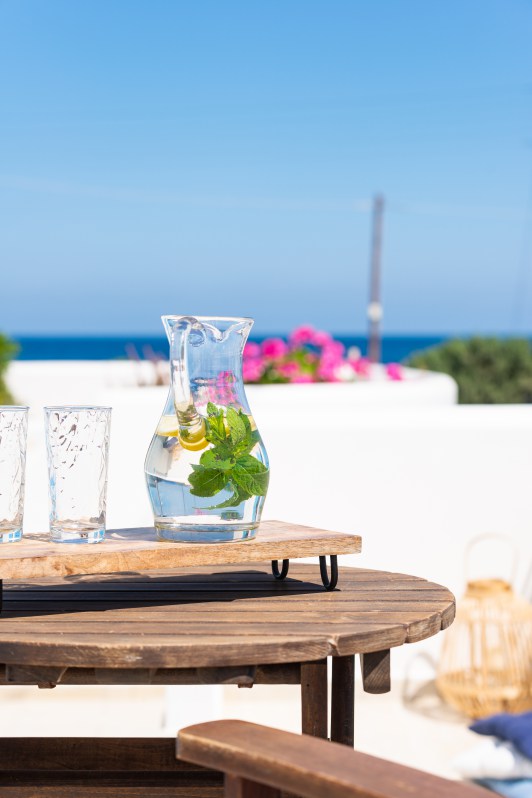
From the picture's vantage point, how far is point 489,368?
1394 cm

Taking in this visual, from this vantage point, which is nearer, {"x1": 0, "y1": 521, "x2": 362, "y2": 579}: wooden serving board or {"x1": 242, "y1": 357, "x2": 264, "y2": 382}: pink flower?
{"x1": 0, "y1": 521, "x2": 362, "y2": 579}: wooden serving board

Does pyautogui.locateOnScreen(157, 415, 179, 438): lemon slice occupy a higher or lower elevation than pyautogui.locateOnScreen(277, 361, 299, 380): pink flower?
higher

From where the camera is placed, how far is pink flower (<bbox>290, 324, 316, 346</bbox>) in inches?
268

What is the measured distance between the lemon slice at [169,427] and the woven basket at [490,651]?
2.11m

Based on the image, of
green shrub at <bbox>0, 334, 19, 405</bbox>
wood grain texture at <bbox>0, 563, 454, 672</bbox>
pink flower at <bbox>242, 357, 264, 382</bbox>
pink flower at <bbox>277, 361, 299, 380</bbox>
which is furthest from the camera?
green shrub at <bbox>0, 334, 19, 405</bbox>

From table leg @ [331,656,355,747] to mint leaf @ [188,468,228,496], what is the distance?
0.29 meters

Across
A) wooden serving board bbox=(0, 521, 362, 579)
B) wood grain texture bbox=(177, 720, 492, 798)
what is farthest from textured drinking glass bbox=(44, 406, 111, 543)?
wood grain texture bbox=(177, 720, 492, 798)

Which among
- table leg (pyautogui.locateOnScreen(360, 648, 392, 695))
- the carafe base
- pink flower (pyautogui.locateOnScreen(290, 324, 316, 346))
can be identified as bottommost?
table leg (pyautogui.locateOnScreen(360, 648, 392, 695))

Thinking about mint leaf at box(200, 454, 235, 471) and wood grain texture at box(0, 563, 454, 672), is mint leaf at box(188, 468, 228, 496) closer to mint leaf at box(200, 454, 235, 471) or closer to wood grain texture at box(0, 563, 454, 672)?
mint leaf at box(200, 454, 235, 471)

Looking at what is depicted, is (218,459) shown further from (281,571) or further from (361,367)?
(361,367)

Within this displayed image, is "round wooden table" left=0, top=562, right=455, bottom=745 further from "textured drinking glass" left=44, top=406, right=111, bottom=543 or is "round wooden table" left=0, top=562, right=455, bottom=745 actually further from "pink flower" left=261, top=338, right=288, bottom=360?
"pink flower" left=261, top=338, right=288, bottom=360

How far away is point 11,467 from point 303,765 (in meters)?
0.67

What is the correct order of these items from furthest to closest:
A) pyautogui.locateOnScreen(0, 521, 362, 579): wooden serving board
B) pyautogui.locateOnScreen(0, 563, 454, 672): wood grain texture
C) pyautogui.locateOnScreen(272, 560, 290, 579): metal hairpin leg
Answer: pyautogui.locateOnScreen(272, 560, 290, 579): metal hairpin leg < pyautogui.locateOnScreen(0, 521, 362, 579): wooden serving board < pyautogui.locateOnScreen(0, 563, 454, 672): wood grain texture

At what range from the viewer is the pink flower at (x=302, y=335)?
6805 mm
